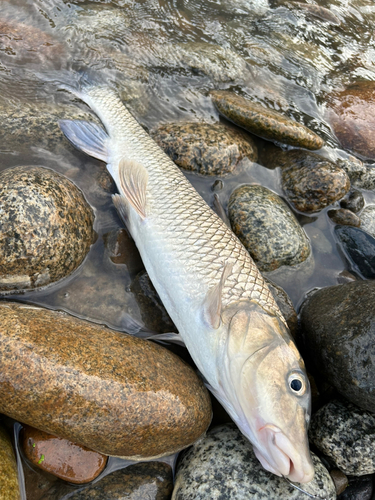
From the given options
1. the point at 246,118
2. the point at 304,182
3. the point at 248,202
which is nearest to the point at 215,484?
the point at 248,202

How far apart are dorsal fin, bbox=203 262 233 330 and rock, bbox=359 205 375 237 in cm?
286

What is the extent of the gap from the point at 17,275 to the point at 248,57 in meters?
6.01

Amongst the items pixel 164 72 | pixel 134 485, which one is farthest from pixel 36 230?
pixel 164 72

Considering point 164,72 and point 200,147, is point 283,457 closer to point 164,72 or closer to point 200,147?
point 200,147

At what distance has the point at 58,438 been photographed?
2746 mm

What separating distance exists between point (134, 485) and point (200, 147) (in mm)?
3906

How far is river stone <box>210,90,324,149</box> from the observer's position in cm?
506

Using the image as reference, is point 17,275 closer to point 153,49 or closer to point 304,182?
point 304,182

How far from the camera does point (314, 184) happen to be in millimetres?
4910

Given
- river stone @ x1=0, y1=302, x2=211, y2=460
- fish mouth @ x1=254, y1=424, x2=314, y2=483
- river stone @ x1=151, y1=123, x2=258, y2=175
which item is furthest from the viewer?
river stone @ x1=151, y1=123, x2=258, y2=175

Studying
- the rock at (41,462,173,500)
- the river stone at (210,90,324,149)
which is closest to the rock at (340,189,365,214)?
the river stone at (210,90,324,149)

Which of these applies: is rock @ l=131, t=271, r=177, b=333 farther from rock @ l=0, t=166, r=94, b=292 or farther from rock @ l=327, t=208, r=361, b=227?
rock @ l=327, t=208, r=361, b=227

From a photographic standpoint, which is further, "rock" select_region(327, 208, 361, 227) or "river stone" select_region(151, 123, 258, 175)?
"rock" select_region(327, 208, 361, 227)

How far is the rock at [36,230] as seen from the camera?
10.4 feet
